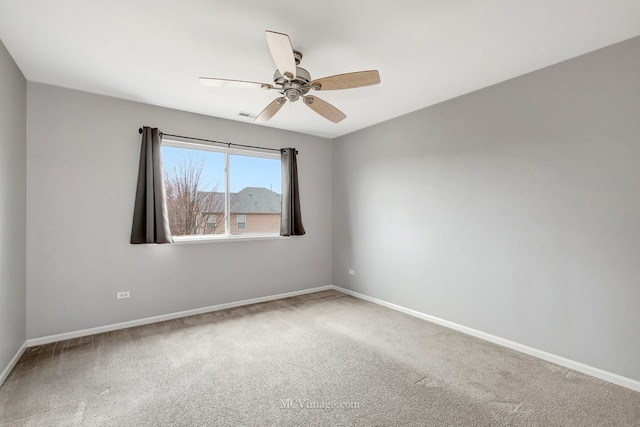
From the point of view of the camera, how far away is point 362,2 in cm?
188

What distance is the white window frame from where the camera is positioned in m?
3.80

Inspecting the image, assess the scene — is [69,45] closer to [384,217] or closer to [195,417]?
[195,417]

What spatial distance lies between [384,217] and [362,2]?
9.28 feet

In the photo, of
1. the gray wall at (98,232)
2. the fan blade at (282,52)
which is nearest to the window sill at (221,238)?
the gray wall at (98,232)

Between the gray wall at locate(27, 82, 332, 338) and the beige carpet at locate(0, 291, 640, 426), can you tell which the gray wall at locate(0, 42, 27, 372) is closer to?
the gray wall at locate(27, 82, 332, 338)

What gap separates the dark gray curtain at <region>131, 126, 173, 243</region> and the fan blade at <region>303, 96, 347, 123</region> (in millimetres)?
2077

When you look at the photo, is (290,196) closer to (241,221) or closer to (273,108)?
(241,221)

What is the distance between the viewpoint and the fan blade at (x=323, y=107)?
252 centimetres

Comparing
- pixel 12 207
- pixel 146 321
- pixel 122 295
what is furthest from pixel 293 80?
pixel 146 321

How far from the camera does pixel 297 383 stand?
228 cm

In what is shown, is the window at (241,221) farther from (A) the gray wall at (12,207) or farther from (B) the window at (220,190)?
(A) the gray wall at (12,207)

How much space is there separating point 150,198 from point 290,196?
6.24 feet

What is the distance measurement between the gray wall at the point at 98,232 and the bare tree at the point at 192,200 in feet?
0.91

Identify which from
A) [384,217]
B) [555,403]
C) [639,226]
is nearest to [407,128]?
[384,217]
